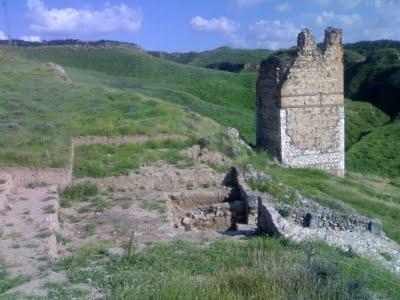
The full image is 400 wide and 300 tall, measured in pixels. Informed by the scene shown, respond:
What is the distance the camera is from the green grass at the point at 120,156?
13641mm

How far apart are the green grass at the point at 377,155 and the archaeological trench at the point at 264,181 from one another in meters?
6.19

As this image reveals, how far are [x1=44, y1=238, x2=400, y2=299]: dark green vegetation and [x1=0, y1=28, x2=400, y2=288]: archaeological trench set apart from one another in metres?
0.71

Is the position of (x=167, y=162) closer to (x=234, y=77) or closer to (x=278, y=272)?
(x=278, y=272)

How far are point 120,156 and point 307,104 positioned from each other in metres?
7.46

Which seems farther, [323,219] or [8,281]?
[323,219]

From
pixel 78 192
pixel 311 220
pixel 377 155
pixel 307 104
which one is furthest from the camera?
pixel 377 155

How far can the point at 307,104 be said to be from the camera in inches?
750

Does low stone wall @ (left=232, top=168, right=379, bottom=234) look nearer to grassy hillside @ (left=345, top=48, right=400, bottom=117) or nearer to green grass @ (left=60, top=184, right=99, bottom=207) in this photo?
green grass @ (left=60, top=184, right=99, bottom=207)

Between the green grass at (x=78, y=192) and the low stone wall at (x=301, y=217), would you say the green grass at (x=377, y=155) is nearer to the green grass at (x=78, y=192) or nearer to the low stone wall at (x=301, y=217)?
the low stone wall at (x=301, y=217)

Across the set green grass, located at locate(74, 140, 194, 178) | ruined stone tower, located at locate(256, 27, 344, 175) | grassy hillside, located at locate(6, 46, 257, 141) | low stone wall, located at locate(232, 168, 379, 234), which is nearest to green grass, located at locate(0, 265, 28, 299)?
low stone wall, located at locate(232, 168, 379, 234)

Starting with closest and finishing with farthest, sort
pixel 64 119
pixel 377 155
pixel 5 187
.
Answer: pixel 5 187, pixel 64 119, pixel 377 155

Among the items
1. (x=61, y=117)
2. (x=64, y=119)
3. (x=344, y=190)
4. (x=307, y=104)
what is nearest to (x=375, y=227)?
(x=344, y=190)

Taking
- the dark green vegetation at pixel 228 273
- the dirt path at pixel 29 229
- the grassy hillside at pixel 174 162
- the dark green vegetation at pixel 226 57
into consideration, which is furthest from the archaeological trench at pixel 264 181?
the dark green vegetation at pixel 226 57

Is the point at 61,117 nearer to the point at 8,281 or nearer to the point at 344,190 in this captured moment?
the point at 344,190
